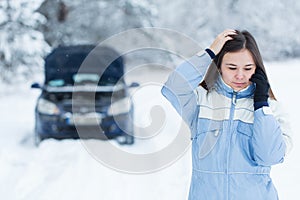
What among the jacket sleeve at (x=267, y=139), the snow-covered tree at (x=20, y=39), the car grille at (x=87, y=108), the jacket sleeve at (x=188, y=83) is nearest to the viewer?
the jacket sleeve at (x=267, y=139)

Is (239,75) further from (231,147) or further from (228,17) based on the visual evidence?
(228,17)

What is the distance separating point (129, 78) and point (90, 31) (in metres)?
3.08

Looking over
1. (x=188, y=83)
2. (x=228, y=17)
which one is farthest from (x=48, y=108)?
(x=228, y=17)

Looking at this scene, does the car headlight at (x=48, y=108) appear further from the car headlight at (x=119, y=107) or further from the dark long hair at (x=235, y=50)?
the dark long hair at (x=235, y=50)

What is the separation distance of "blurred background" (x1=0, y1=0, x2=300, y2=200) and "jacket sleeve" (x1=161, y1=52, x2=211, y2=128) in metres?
0.90

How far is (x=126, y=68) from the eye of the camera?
1961 centimetres

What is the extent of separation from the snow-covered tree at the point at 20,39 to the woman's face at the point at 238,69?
51.5 feet

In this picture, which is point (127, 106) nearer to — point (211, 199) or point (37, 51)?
point (211, 199)

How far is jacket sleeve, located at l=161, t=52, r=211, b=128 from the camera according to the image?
255 cm

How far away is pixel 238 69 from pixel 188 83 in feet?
0.92

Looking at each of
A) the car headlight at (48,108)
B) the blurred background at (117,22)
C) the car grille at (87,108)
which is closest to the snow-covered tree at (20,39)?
the blurred background at (117,22)

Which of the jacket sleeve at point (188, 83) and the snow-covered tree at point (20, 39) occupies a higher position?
the snow-covered tree at point (20, 39)

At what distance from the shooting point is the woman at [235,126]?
237 cm

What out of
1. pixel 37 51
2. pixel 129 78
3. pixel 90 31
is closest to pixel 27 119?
pixel 37 51
